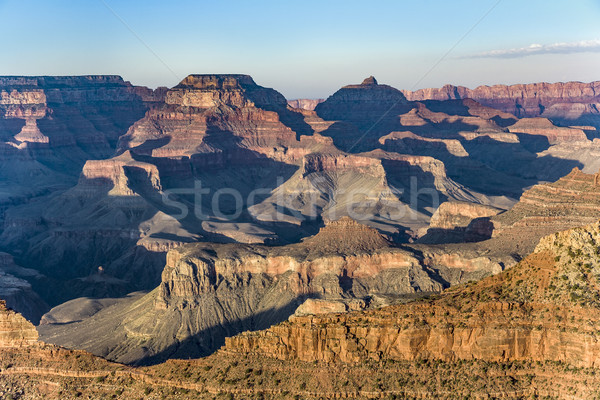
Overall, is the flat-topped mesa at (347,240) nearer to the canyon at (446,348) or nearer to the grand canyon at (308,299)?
the grand canyon at (308,299)

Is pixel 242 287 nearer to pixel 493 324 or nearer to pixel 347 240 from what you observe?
pixel 347 240

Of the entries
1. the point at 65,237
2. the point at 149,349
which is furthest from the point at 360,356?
the point at 65,237

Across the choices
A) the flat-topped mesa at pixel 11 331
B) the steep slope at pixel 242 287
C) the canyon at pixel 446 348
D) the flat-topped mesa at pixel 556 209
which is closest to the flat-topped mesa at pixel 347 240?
the steep slope at pixel 242 287

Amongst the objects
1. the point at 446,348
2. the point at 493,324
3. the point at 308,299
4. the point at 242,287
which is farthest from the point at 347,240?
the point at 493,324

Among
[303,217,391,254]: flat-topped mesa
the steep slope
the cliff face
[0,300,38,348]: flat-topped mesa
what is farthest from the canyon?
[303,217,391,254]: flat-topped mesa

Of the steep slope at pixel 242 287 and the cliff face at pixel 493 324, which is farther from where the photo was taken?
the steep slope at pixel 242 287

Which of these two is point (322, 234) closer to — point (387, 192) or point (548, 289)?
point (548, 289)
